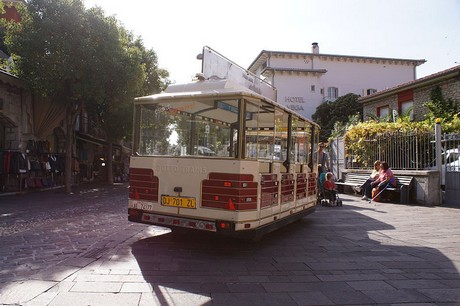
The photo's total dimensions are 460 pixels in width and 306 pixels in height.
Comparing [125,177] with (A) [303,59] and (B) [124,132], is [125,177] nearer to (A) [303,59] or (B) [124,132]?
(B) [124,132]

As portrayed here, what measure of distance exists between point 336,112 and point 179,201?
32.8m

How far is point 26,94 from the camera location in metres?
16.7

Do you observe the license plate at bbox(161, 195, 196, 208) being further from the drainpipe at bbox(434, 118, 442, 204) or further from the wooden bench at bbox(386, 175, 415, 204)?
the drainpipe at bbox(434, 118, 442, 204)

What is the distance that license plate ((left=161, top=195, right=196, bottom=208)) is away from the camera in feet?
19.1

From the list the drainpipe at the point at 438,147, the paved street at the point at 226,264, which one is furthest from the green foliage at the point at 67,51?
the drainpipe at the point at 438,147

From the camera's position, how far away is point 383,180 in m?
13.2

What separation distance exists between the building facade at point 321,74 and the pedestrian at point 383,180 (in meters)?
29.3

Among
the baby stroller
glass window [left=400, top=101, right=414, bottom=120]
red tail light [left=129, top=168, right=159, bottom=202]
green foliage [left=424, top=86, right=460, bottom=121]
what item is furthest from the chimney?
red tail light [left=129, top=168, right=159, bottom=202]

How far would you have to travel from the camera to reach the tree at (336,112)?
116ft

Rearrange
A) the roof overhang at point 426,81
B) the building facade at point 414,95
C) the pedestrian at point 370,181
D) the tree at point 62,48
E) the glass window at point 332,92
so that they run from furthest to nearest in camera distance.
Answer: the glass window at point 332,92
the building facade at point 414,95
the roof overhang at point 426,81
the tree at point 62,48
the pedestrian at point 370,181

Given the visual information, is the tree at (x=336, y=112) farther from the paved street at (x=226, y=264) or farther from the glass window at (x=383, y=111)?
the paved street at (x=226, y=264)

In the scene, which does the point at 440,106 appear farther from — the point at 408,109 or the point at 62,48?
the point at 62,48

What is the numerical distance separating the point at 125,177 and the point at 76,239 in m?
24.5

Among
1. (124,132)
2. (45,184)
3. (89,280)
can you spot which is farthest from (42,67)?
(89,280)
